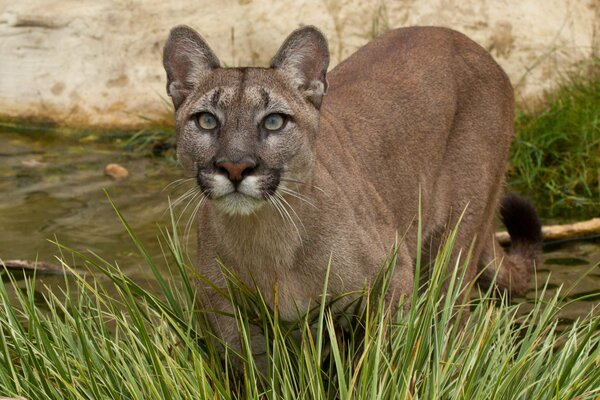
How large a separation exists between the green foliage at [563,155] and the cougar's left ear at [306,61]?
3.08 metres

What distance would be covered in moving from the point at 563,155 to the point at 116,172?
305 centimetres

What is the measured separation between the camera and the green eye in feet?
12.5

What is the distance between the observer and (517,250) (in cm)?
550

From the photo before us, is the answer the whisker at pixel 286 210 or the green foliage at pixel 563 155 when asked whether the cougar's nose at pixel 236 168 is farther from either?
the green foliage at pixel 563 155

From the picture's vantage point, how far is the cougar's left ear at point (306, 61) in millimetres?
4090

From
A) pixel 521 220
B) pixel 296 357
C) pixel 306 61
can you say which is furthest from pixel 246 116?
pixel 521 220

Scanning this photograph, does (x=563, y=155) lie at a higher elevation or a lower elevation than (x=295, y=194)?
lower

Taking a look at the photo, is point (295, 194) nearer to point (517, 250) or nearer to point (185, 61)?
point (185, 61)

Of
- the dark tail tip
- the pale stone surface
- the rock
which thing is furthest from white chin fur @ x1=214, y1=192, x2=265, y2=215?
the pale stone surface

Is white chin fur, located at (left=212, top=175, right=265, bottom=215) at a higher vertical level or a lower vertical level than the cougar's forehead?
lower

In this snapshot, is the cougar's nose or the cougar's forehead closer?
the cougar's nose

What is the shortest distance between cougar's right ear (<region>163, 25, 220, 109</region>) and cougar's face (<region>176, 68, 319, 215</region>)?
106 mm

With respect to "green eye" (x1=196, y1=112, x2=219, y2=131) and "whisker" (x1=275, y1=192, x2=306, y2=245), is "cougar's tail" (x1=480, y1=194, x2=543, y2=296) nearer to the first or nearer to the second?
"whisker" (x1=275, y1=192, x2=306, y2=245)

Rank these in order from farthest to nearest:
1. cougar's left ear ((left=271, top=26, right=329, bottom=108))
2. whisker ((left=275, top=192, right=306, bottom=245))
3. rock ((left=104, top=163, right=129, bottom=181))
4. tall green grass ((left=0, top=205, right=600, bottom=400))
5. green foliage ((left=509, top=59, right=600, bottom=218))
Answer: rock ((left=104, top=163, right=129, bottom=181)) → green foliage ((left=509, top=59, right=600, bottom=218)) → cougar's left ear ((left=271, top=26, right=329, bottom=108)) → whisker ((left=275, top=192, right=306, bottom=245)) → tall green grass ((left=0, top=205, right=600, bottom=400))
